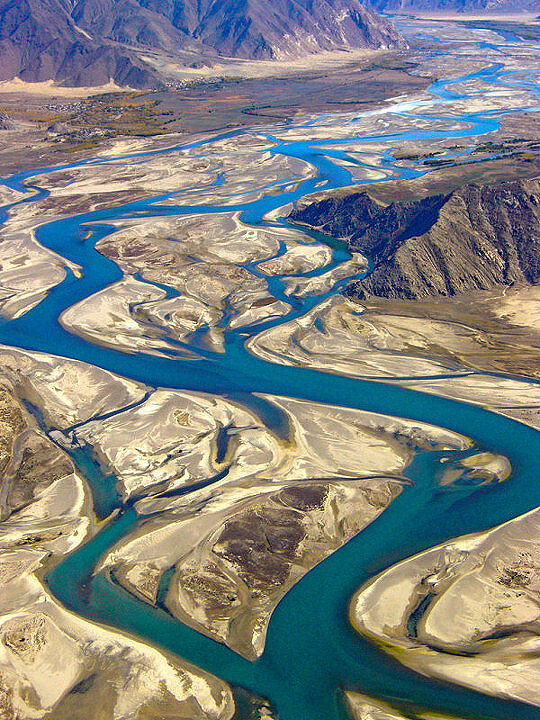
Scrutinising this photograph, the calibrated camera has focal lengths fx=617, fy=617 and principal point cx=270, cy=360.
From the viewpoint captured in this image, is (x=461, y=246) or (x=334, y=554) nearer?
(x=334, y=554)

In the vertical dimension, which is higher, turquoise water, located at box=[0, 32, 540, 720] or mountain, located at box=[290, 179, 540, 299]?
mountain, located at box=[290, 179, 540, 299]

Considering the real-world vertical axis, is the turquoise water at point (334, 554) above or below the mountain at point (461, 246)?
below

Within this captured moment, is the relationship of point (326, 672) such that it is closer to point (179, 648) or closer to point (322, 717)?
point (322, 717)

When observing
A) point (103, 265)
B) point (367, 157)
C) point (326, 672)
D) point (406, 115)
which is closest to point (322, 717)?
point (326, 672)

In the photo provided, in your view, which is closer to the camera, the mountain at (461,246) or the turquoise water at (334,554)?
the turquoise water at (334,554)

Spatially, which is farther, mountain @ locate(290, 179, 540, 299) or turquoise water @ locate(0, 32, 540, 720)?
mountain @ locate(290, 179, 540, 299)
